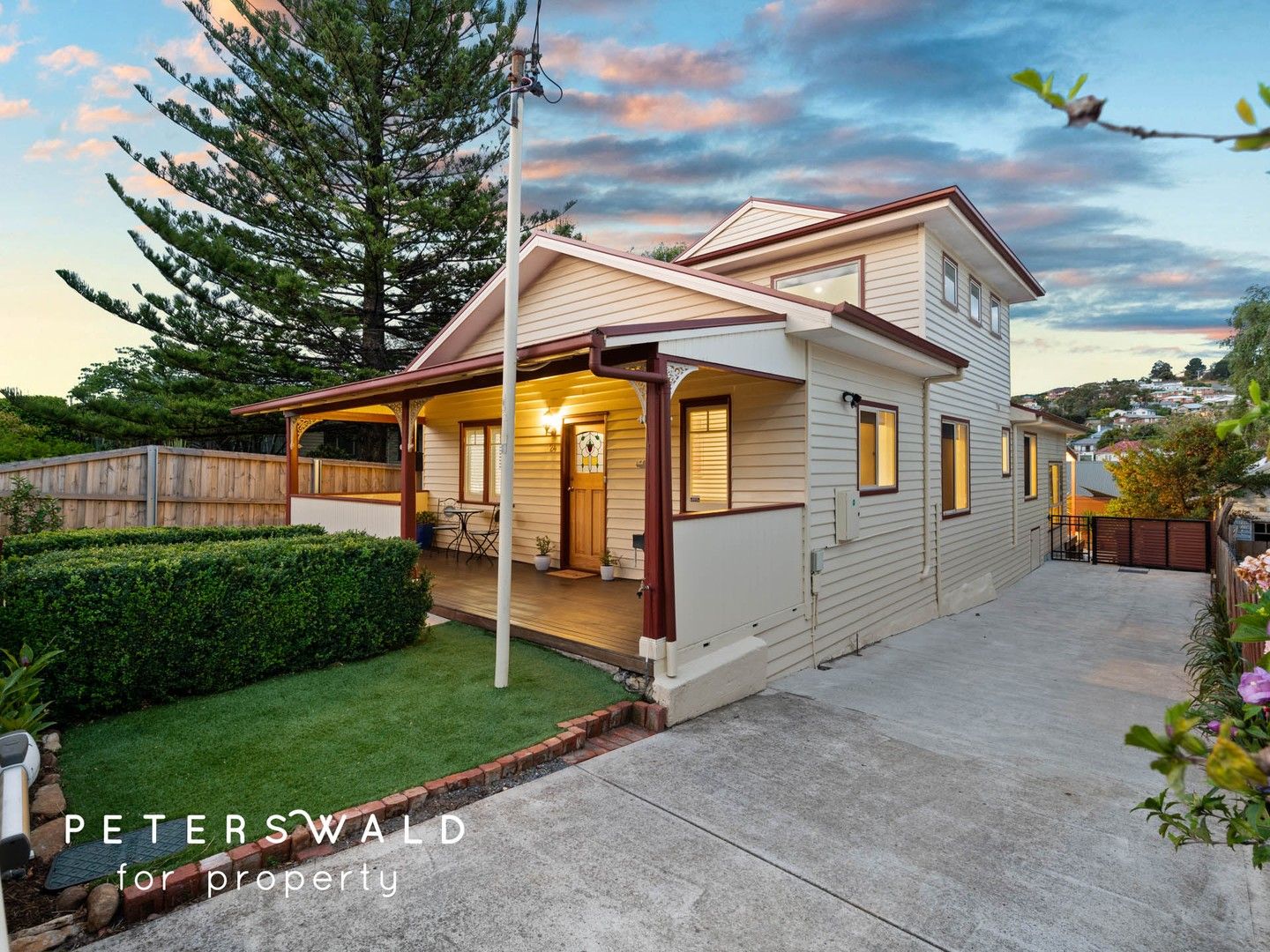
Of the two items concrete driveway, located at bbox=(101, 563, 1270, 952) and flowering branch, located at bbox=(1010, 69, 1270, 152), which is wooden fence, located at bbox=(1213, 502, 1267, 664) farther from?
flowering branch, located at bbox=(1010, 69, 1270, 152)

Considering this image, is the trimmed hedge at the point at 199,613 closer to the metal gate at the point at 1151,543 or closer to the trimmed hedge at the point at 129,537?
the trimmed hedge at the point at 129,537

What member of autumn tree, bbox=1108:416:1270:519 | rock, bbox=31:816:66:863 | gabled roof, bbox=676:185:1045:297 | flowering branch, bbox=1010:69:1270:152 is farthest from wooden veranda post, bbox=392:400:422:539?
autumn tree, bbox=1108:416:1270:519

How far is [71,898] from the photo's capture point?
272 cm

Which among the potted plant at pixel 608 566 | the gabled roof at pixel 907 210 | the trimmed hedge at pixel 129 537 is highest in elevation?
the gabled roof at pixel 907 210

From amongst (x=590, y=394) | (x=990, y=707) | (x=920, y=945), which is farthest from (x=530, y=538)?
(x=920, y=945)

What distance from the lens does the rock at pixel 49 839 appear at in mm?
2969

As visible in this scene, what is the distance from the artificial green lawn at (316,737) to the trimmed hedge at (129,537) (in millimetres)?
2371

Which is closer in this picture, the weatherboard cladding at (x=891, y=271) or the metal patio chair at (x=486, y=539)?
the weatherboard cladding at (x=891, y=271)

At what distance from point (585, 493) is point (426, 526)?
370 centimetres

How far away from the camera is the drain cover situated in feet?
9.29

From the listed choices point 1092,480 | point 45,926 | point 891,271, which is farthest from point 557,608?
point 1092,480

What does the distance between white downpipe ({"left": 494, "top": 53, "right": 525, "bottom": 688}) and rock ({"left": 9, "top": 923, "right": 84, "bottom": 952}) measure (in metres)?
2.73

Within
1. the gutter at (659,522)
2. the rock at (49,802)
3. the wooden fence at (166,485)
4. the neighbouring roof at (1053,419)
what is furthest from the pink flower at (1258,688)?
the neighbouring roof at (1053,419)

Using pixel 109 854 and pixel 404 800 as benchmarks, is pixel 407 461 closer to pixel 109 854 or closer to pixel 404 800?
pixel 404 800
